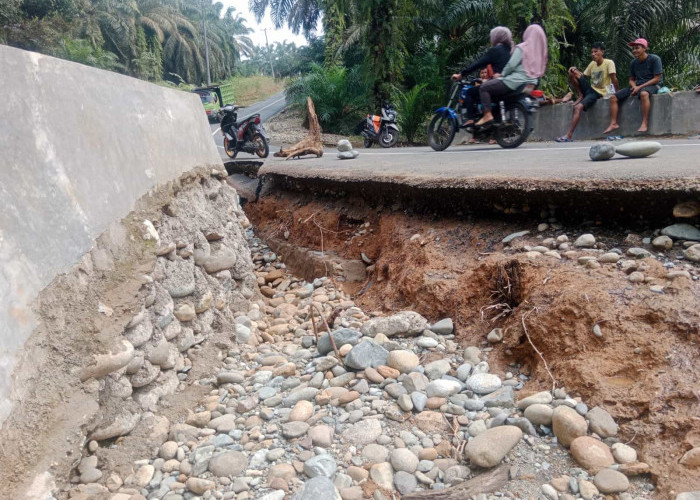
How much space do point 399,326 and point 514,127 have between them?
494 cm

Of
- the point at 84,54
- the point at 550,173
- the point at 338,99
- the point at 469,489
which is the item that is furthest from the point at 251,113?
the point at 469,489

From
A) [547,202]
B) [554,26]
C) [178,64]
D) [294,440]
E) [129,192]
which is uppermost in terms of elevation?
[178,64]

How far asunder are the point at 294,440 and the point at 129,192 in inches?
65.4

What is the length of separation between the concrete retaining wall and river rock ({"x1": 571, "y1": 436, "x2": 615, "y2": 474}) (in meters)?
8.38

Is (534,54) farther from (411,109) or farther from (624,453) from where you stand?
(411,109)

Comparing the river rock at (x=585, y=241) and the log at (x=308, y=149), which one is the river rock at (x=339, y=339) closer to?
the river rock at (x=585, y=241)

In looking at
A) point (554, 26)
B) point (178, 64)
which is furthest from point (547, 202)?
point (178, 64)

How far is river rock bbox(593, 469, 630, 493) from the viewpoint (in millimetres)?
2078

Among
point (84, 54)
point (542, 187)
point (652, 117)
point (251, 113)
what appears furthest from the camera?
point (251, 113)

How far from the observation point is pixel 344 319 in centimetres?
389

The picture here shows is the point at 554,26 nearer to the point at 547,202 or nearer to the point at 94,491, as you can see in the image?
the point at 547,202

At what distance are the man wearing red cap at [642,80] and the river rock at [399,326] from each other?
7150mm

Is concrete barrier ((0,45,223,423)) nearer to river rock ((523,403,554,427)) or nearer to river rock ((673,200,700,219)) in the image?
river rock ((523,403,554,427))

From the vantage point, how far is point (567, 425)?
2342mm
